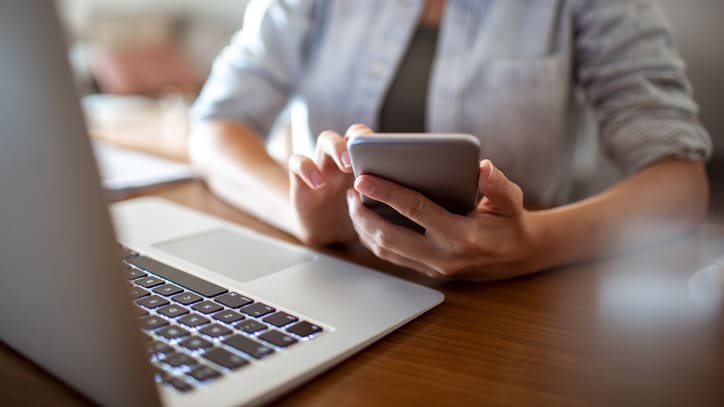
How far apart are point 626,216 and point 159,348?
41 centimetres

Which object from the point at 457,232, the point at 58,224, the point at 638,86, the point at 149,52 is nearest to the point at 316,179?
the point at 457,232

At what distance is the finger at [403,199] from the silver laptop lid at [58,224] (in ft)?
0.61

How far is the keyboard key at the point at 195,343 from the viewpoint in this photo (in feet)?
1.05

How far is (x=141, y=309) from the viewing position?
14.3 inches

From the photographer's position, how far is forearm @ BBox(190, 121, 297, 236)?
0.59 metres

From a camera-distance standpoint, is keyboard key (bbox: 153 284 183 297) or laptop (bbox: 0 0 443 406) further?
keyboard key (bbox: 153 284 183 297)

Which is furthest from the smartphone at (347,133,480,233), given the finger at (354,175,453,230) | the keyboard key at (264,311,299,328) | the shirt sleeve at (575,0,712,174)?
the shirt sleeve at (575,0,712,174)

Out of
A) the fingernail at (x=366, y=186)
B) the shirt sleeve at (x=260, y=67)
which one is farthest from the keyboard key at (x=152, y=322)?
the shirt sleeve at (x=260, y=67)

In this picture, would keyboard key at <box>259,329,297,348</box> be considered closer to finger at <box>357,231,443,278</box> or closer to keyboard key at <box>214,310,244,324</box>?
keyboard key at <box>214,310,244,324</box>

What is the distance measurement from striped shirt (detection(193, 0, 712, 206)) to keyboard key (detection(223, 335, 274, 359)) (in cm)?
44

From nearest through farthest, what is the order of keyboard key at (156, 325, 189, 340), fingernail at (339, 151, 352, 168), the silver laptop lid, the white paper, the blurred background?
the silver laptop lid → keyboard key at (156, 325, 189, 340) → fingernail at (339, 151, 352, 168) → the white paper → the blurred background

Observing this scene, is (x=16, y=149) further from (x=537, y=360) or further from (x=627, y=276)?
(x=627, y=276)

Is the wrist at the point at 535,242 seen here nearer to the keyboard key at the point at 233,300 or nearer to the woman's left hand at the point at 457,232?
the woman's left hand at the point at 457,232

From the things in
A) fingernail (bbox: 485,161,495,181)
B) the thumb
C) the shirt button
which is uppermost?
the shirt button
